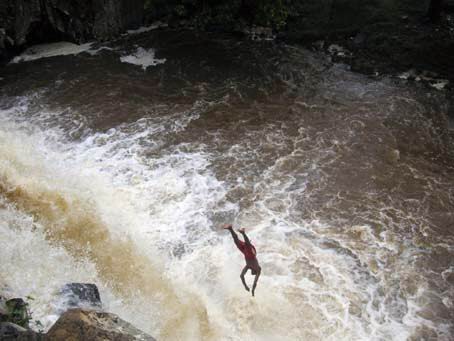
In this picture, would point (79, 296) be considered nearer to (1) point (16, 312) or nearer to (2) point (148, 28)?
(1) point (16, 312)

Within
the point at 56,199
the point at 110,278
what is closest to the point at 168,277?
the point at 110,278

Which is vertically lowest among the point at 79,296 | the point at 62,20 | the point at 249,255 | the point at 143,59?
the point at 79,296

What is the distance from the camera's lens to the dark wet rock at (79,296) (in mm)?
7997

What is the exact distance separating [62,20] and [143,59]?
3558mm

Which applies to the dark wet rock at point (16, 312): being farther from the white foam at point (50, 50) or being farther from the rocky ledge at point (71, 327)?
the white foam at point (50, 50)

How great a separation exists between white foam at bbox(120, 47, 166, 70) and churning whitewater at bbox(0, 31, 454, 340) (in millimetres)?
427

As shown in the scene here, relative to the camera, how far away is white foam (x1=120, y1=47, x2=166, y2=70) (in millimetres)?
17391

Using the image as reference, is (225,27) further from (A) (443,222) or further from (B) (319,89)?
(A) (443,222)

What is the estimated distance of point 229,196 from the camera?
37.0 feet

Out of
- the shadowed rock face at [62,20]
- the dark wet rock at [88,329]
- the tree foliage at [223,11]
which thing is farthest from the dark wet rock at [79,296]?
the tree foliage at [223,11]

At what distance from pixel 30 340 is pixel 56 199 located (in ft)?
16.6

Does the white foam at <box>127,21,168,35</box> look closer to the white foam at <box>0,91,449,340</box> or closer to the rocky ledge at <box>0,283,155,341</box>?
the white foam at <box>0,91,449,340</box>

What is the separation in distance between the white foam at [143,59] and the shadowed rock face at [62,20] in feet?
6.02

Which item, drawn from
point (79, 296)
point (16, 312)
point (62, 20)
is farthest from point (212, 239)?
point (62, 20)
